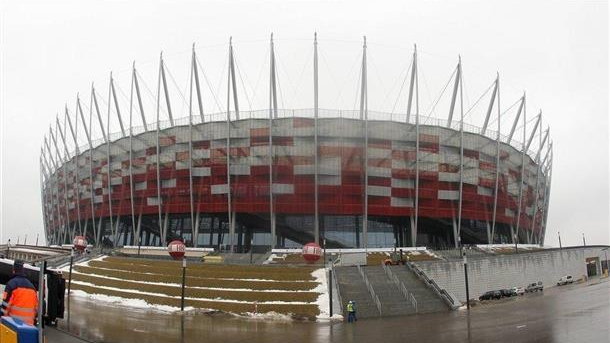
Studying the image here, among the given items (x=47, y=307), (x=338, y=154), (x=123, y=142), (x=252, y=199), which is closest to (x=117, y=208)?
(x=123, y=142)

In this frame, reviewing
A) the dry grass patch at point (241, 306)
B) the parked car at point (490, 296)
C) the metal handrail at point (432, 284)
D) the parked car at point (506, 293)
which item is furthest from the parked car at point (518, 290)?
the dry grass patch at point (241, 306)

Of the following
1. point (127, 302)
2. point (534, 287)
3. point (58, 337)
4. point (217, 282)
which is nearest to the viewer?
point (58, 337)

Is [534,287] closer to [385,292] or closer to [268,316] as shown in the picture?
[385,292]

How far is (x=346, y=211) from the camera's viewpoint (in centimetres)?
6438

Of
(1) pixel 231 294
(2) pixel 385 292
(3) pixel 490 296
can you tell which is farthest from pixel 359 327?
(3) pixel 490 296

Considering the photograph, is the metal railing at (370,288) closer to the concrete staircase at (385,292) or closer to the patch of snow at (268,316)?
the concrete staircase at (385,292)

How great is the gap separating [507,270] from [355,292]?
79.1ft

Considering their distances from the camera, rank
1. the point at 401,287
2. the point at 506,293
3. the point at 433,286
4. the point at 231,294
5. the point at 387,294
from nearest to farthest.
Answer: the point at 231,294 < the point at 387,294 < the point at 401,287 < the point at 433,286 < the point at 506,293

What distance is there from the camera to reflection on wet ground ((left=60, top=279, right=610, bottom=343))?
18719 millimetres

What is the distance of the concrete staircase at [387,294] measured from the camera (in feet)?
103

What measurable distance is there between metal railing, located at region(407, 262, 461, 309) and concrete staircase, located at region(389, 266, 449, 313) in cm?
23

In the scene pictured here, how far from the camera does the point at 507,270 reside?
49.3 meters

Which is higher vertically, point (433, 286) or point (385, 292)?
point (433, 286)

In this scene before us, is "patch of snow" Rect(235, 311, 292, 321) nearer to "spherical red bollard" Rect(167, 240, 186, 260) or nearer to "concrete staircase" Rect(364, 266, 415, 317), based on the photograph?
"concrete staircase" Rect(364, 266, 415, 317)
